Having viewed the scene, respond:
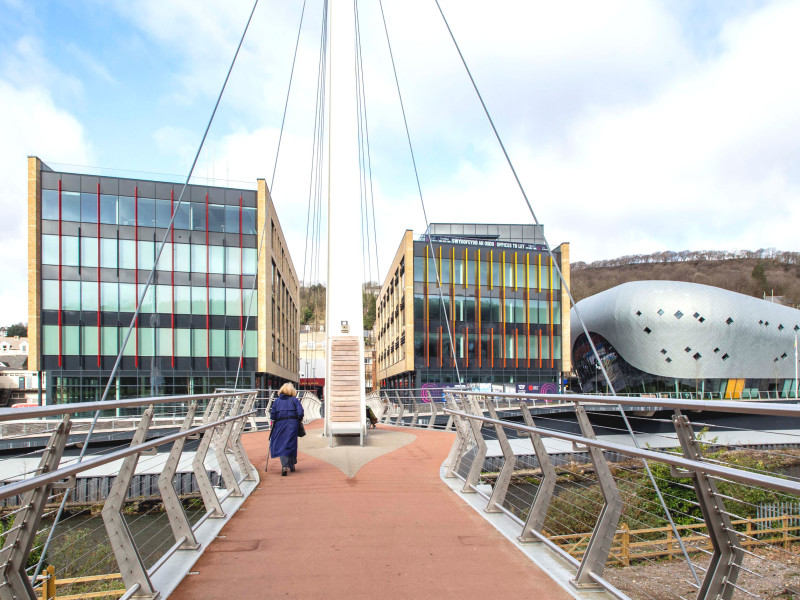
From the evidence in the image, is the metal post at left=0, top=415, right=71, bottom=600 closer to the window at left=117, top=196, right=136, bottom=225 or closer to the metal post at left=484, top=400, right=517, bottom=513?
the metal post at left=484, top=400, right=517, bottom=513

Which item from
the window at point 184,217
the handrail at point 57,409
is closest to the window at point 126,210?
the window at point 184,217

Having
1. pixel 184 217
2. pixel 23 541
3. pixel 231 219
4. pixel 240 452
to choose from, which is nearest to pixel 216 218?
pixel 231 219

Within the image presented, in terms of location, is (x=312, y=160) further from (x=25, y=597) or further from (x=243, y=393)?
(x=25, y=597)

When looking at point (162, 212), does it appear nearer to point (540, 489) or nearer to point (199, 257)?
point (199, 257)

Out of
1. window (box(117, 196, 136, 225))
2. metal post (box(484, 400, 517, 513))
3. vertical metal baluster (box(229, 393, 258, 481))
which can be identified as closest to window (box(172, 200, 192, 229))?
window (box(117, 196, 136, 225))

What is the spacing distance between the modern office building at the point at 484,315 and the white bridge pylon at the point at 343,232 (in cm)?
2934

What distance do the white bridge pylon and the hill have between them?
8684 cm

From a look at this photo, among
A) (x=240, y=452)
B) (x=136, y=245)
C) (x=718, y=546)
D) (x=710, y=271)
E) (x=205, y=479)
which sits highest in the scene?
(x=710, y=271)

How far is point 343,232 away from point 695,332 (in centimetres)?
5591

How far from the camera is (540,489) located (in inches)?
173

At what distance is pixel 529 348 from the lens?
46.2 metres

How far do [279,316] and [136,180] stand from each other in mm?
14281

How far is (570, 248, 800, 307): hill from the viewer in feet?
366

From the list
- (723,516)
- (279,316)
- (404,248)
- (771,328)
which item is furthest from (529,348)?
(723,516)
